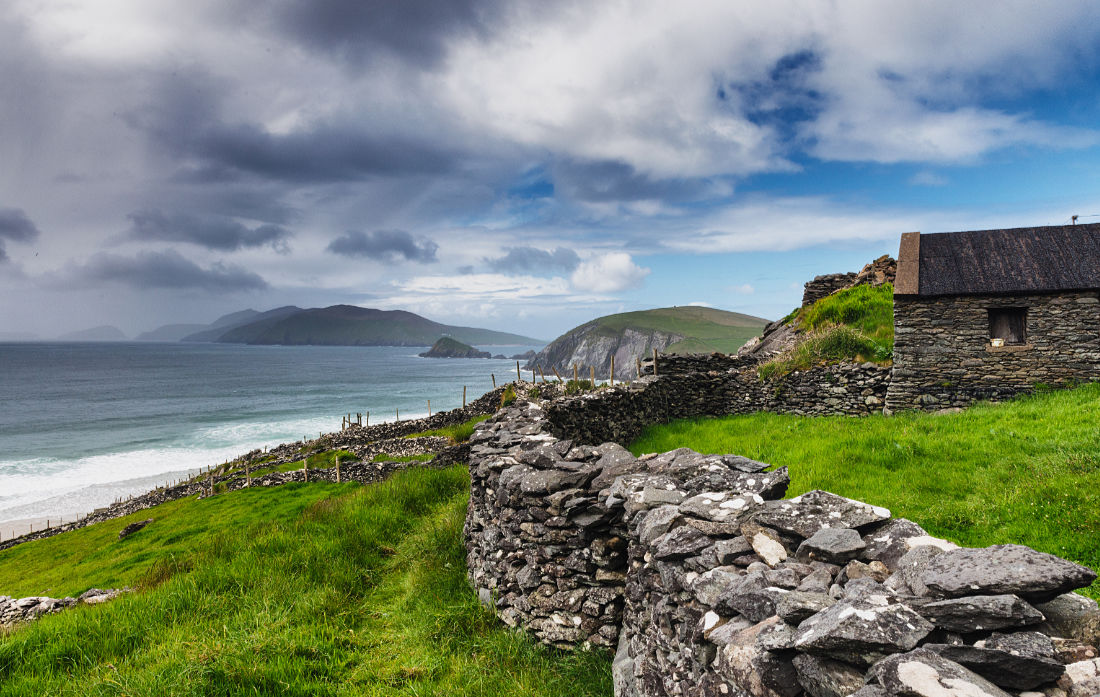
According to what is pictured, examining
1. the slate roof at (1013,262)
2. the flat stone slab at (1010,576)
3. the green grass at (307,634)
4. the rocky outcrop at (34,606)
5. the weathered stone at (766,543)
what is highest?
the slate roof at (1013,262)

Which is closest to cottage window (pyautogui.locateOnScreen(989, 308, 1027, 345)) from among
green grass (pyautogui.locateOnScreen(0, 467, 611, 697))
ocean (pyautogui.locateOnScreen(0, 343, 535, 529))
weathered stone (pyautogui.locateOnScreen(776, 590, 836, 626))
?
green grass (pyautogui.locateOnScreen(0, 467, 611, 697))

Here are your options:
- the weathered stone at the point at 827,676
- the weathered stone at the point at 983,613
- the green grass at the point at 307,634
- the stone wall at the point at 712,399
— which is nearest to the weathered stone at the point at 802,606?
the weathered stone at the point at 827,676

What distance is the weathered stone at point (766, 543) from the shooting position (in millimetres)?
3711

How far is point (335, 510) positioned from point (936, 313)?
60.6ft

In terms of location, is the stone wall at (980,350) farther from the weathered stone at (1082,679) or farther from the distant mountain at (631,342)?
the distant mountain at (631,342)

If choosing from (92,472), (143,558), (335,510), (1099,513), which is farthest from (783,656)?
(92,472)

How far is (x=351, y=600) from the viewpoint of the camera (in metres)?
7.92

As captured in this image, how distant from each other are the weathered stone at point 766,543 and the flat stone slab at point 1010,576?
1.07 m

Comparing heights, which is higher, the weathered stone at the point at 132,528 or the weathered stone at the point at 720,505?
the weathered stone at the point at 720,505

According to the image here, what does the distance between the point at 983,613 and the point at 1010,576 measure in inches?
12.6

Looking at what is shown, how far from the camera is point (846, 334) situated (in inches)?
752

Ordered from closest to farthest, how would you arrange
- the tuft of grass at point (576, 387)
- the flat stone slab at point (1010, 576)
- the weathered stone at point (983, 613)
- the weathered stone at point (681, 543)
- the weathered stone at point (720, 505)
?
the weathered stone at point (983, 613) < the flat stone slab at point (1010, 576) < the weathered stone at point (681, 543) < the weathered stone at point (720, 505) < the tuft of grass at point (576, 387)

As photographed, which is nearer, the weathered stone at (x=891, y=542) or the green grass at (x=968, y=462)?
the weathered stone at (x=891, y=542)

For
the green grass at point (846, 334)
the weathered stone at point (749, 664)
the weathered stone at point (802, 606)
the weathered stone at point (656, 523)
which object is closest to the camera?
the weathered stone at point (749, 664)
